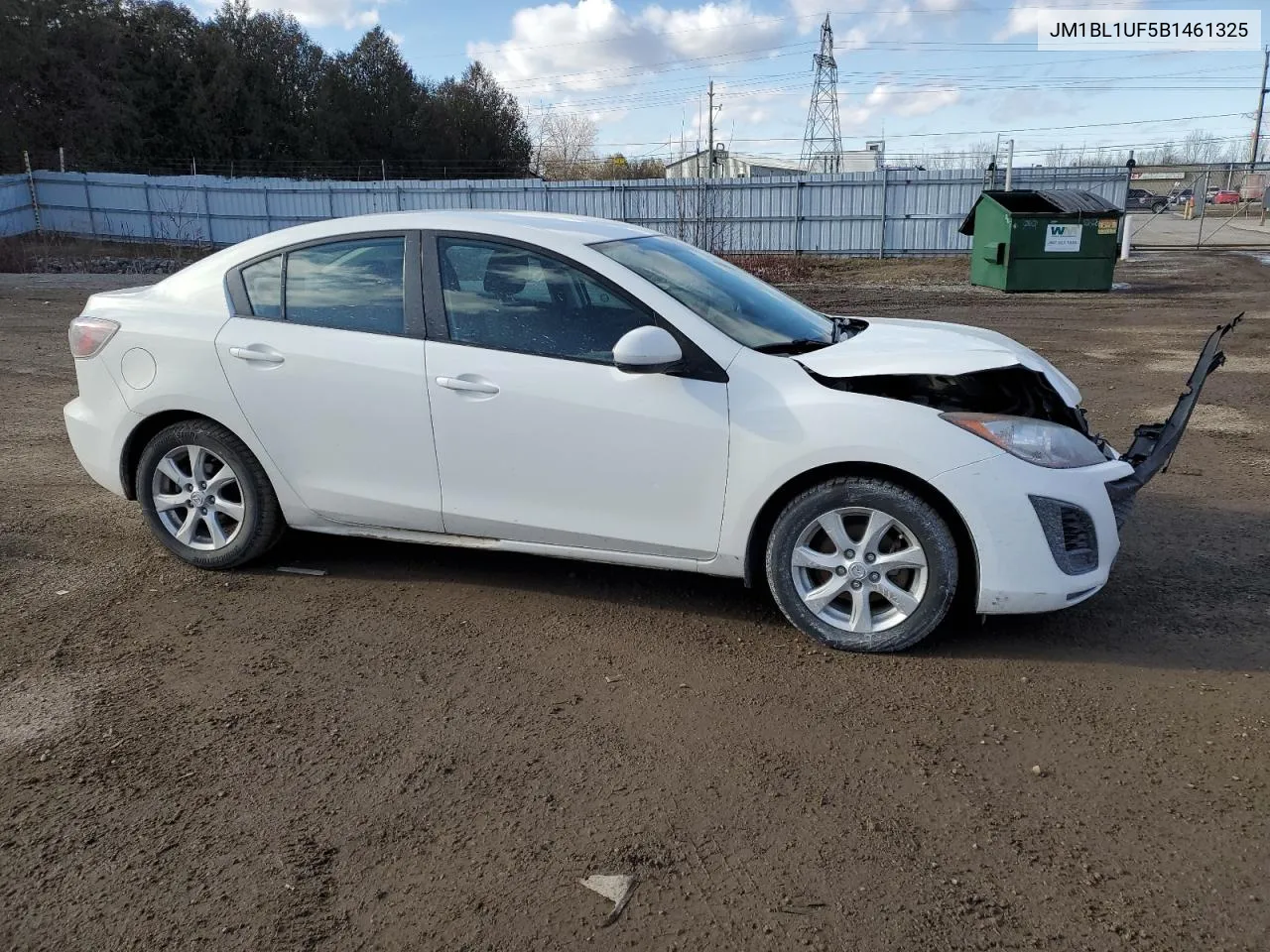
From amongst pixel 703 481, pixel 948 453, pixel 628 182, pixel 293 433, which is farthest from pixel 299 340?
pixel 628 182

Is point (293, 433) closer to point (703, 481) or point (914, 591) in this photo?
point (703, 481)

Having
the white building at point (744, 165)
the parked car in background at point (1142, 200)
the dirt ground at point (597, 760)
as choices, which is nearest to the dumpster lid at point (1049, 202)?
the white building at point (744, 165)

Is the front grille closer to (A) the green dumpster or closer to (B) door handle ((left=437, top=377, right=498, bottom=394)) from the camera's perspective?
(B) door handle ((left=437, top=377, right=498, bottom=394))

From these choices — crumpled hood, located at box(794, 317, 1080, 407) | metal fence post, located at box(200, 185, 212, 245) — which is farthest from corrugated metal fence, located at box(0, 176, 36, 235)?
crumpled hood, located at box(794, 317, 1080, 407)

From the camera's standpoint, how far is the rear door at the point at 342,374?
4227 mm

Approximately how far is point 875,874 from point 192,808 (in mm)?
1982

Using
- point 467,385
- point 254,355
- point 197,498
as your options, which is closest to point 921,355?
point 467,385

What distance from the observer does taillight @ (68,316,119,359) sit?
471 cm

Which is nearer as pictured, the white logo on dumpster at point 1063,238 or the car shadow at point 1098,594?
the car shadow at point 1098,594

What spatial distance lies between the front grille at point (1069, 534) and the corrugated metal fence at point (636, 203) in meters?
21.1

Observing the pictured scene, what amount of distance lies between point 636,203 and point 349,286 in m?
23.9

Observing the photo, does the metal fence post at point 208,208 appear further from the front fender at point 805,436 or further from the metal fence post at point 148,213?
the front fender at point 805,436

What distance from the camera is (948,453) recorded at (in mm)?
3580

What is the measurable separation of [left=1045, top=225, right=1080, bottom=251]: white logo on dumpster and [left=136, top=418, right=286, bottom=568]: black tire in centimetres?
1618
